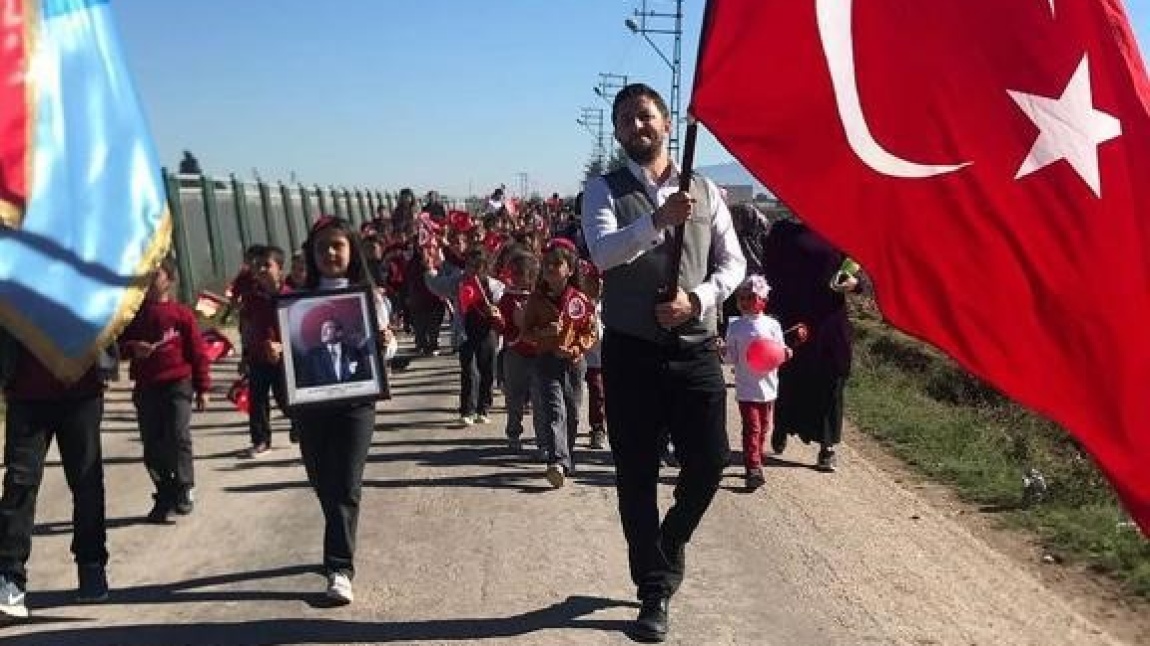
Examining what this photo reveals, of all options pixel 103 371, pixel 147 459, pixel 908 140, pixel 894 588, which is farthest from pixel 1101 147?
pixel 147 459

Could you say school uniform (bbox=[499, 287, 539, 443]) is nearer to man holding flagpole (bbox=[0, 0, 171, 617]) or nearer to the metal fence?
man holding flagpole (bbox=[0, 0, 171, 617])

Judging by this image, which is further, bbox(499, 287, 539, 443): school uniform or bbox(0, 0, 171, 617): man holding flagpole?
bbox(499, 287, 539, 443): school uniform

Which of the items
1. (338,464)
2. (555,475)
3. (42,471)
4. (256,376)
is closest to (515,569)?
(338,464)

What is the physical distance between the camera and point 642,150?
15.1ft

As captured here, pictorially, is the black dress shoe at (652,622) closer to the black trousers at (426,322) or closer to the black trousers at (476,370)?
the black trousers at (476,370)

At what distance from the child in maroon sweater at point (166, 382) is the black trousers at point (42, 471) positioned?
1.50 metres

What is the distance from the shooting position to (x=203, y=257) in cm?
2191

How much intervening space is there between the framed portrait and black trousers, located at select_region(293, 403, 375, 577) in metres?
0.09

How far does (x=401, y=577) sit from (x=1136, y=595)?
3560mm

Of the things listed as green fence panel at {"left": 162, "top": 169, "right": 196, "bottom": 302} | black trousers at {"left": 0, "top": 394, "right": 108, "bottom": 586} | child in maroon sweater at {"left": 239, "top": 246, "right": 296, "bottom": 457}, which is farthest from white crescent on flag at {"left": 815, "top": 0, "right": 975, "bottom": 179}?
green fence panel at {"left": 162, "top": 169, "right": 196, "bottom": 302}

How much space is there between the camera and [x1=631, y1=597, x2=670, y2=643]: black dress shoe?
4637 millimetres

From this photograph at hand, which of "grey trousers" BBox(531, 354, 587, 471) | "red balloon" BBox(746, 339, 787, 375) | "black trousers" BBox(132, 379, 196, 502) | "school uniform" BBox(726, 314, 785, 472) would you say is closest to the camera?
"black trousers" BBox(132, 379, 196, 502)

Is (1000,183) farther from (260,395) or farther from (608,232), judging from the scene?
(260,395)

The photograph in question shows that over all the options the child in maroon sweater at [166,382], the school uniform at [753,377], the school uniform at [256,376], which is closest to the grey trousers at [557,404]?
the school uniform at [753,377]
